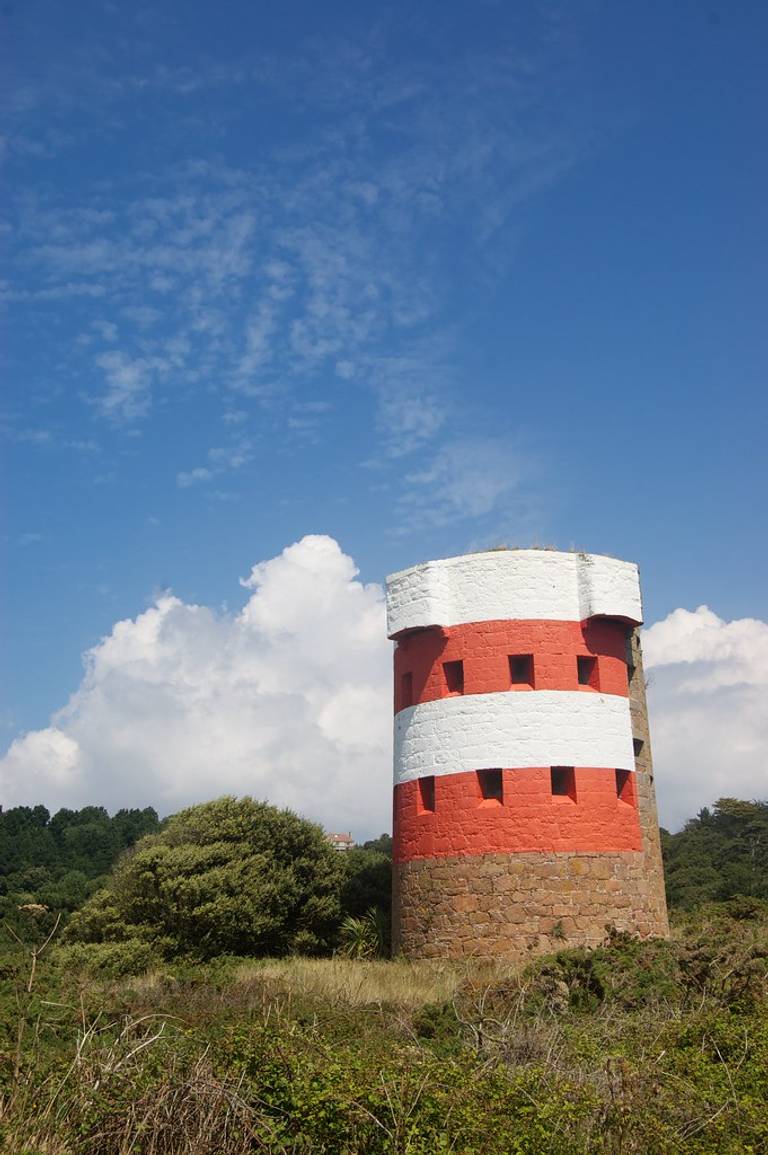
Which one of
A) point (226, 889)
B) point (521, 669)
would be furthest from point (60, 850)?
point (521, 669)

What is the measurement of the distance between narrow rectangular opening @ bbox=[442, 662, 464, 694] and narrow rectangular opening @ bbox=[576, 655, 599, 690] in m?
2.49

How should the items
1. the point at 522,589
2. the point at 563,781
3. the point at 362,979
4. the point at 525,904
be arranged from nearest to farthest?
the point at 362,979 < the point at 525,904 < the point at 563,781 < the point at 522,589

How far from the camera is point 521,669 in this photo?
22125 millimetres

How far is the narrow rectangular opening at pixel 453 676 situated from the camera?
2194cm

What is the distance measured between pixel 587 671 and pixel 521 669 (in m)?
1.41

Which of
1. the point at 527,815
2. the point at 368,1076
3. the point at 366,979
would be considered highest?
the point at 527,815

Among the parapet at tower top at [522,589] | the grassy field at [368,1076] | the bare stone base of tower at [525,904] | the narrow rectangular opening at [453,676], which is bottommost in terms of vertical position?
the grassy field at [368,1076]

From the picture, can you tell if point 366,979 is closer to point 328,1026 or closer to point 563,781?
point 328,1026

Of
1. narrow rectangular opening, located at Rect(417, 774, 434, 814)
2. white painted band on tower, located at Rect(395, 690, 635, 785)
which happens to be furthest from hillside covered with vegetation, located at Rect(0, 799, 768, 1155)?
white painted band on tower, located at Rect(395, 690, 635, 785)

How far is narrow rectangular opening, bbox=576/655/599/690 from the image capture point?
21.7m

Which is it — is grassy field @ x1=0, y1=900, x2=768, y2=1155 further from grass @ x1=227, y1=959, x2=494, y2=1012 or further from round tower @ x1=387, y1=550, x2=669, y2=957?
round tower @ x1=387, y1=550, x2=669, y2=957

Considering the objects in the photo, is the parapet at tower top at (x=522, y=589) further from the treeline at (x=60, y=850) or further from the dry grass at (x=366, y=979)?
the treeline at (x=60, y=850)

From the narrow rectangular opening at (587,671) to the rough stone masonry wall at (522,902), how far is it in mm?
3537

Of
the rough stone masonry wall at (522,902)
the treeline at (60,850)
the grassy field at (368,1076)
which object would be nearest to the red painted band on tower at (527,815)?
the rough stone masonry wall at (522,902)
